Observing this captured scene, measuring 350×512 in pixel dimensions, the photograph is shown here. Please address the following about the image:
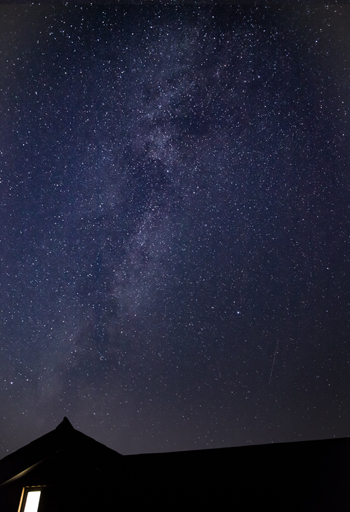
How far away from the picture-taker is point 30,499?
245 inches

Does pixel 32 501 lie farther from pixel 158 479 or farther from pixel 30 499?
pixel 158 479

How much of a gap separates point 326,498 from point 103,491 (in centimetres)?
394

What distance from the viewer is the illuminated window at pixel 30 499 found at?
6.12m

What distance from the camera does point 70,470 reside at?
6547mm

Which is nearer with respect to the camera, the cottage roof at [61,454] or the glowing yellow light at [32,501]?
the glowing yellow light at [32,501]

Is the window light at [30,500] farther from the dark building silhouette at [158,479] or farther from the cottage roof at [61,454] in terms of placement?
the cottage roof at [61,454]

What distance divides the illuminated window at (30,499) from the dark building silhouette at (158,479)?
0.03 metres

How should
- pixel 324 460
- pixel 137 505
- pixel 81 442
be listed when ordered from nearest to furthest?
pixel 137 505 < pixel 81 442 < pixel 324 460

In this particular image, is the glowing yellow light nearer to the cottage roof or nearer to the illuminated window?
the illuminated window

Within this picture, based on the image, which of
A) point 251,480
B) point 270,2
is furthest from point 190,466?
point 270,2

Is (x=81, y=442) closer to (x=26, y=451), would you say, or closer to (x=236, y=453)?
(x=26, y=451)

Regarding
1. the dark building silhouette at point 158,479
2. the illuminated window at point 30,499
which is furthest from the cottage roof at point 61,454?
the illuminated window at point 30,499

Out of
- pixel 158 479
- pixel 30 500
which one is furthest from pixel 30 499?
pixel 158 479

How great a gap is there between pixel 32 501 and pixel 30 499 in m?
0.05
